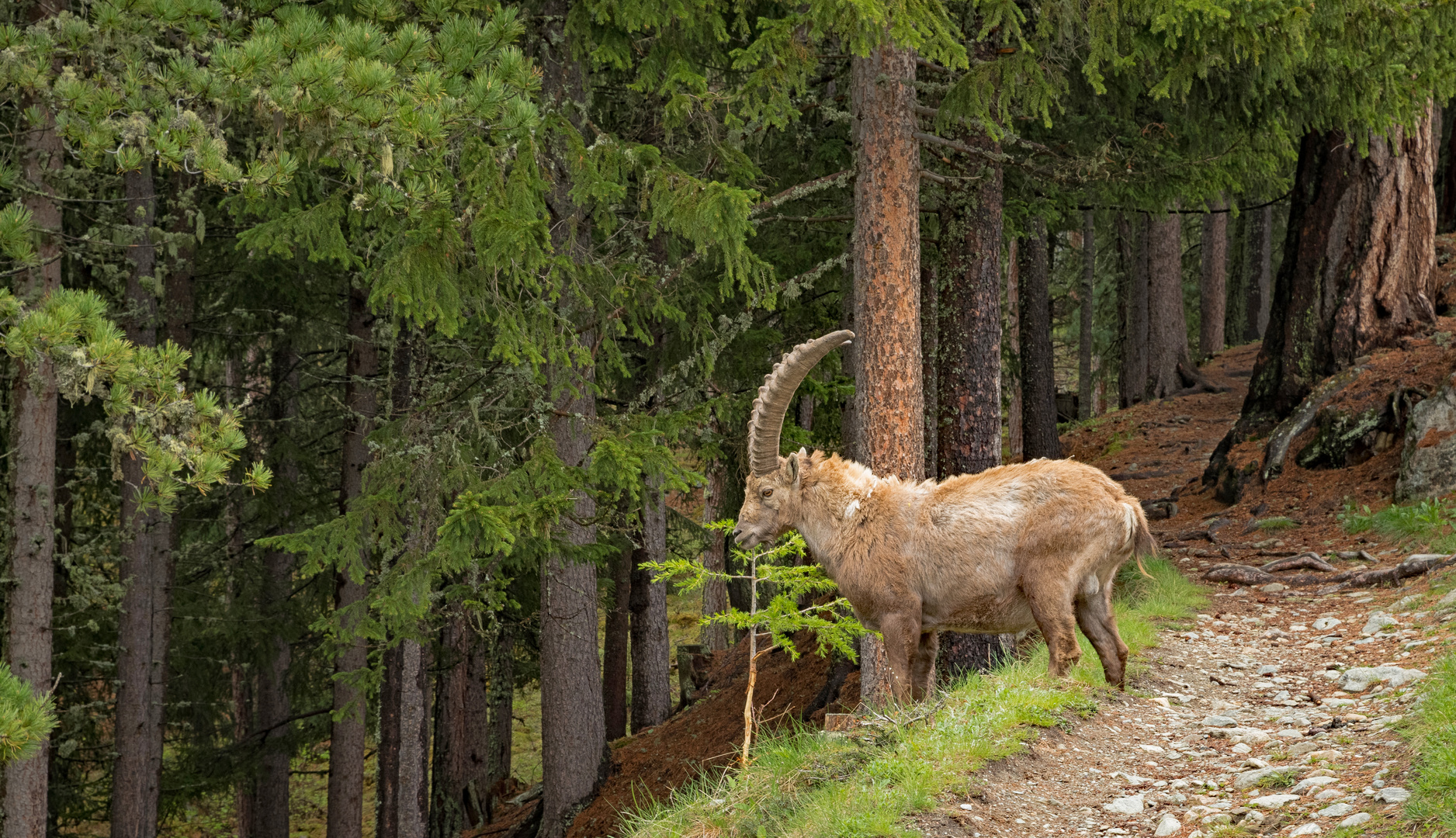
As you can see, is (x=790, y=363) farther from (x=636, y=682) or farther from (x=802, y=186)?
(x=636, y=682)

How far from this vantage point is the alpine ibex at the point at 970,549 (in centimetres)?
779

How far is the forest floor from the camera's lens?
5.84 m

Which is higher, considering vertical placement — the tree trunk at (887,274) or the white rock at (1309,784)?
the tree trunk at (887,274)

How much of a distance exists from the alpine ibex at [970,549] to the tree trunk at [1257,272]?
23.5 metres

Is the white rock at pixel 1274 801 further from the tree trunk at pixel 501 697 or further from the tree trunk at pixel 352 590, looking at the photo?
the tree trunk at pixel 501 697

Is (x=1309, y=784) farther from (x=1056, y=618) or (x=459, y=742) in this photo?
(x=459, y=742)

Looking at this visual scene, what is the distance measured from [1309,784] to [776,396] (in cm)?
428

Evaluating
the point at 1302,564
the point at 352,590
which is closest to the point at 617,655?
the point at 352,590

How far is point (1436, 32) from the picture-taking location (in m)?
10.3

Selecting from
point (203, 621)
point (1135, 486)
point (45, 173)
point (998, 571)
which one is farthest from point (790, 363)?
point (203, 621)

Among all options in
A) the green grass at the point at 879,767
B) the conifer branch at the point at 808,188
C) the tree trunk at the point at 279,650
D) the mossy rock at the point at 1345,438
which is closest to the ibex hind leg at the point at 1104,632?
the green grass at the point at 879,767

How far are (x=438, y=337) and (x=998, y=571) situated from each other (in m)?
9.29

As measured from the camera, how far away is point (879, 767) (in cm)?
649

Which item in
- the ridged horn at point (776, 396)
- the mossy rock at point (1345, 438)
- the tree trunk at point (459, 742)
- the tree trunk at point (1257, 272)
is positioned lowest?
the tree trunk at point (459, 742)
